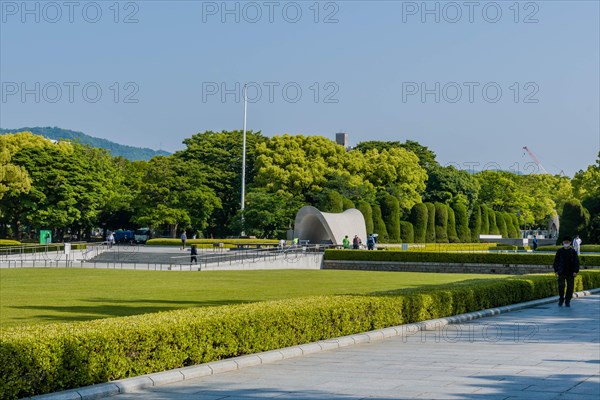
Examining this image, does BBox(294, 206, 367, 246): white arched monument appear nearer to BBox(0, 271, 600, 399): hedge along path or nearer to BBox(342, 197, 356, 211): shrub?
BBox(342, 197, 356, 211): shrub

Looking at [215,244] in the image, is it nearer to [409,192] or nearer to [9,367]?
[409,192]

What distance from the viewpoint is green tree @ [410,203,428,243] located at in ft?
261

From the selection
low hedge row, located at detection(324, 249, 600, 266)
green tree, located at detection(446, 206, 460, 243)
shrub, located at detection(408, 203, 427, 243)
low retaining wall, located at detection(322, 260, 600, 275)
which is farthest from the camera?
green tree, located at detection(446, 206, 460, 243)

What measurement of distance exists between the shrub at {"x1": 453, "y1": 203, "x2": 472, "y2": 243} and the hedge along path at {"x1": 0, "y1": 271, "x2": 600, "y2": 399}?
71080 millimetres

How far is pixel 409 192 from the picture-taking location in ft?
296

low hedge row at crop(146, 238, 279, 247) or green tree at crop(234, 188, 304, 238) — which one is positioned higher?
green tree at crop(234, 188, 304, 238)

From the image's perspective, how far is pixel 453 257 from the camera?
46031 millimetres

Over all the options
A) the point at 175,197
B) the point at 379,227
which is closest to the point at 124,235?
the point at 175,197

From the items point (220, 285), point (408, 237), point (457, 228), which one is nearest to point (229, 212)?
point (408, 237)

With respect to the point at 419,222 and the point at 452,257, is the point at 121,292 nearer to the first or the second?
the point at 452,257

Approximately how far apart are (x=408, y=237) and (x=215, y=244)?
2362cm

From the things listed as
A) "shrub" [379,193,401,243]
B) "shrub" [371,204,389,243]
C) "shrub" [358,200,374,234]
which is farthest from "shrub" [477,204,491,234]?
"shrub" [358,200,374,234]

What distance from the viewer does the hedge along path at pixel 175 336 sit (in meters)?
8.39

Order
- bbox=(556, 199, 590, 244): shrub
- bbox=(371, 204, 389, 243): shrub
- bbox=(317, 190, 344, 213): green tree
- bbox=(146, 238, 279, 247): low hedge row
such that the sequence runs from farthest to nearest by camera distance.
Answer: bbox=(371, 204, 389, 243): shrub
bbox=(317, 190, 344, 213): green tree
bbox=(146, 238, 279, 247): low hedge row
bbox=(556, 199, 590, 244): shrub
